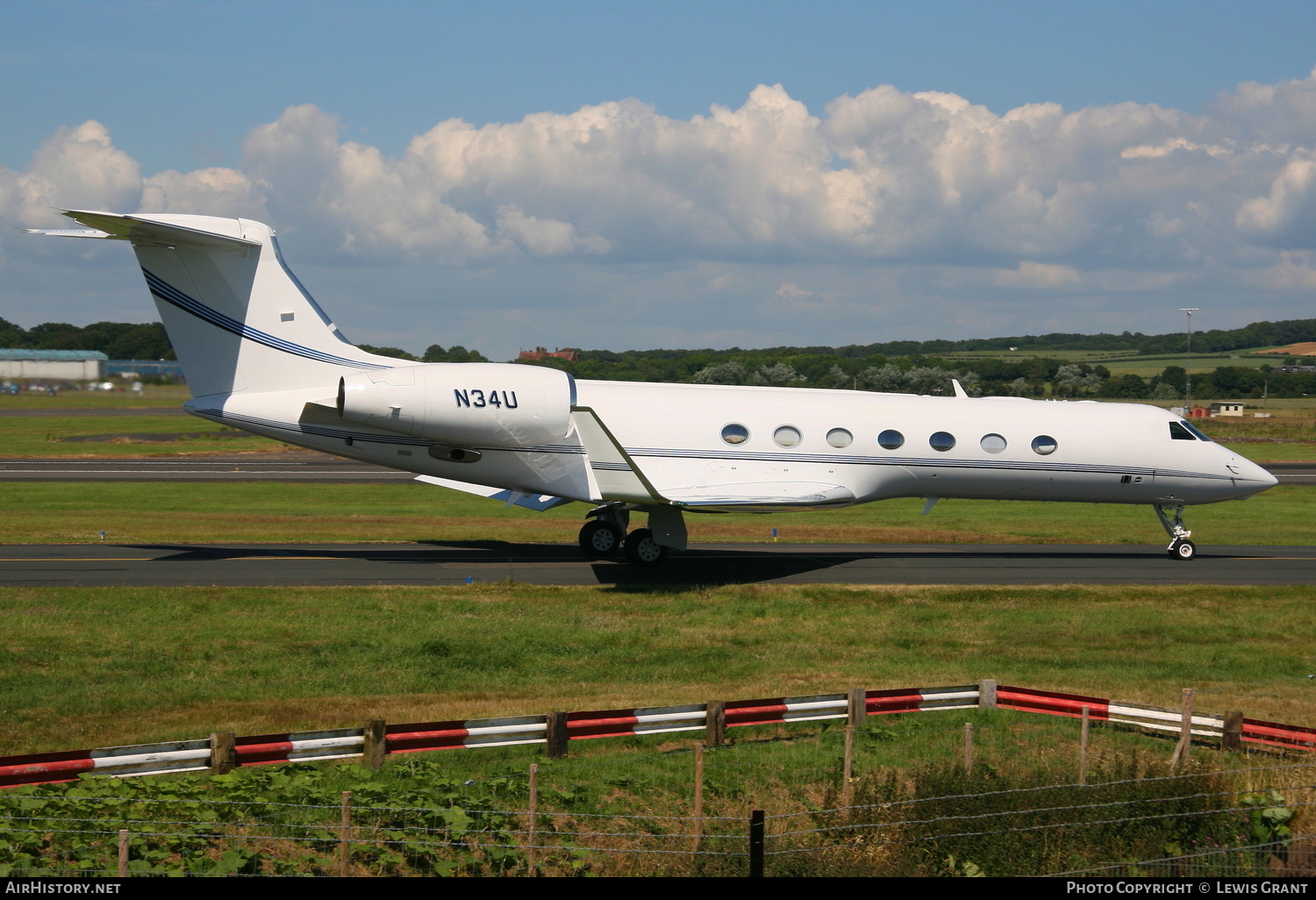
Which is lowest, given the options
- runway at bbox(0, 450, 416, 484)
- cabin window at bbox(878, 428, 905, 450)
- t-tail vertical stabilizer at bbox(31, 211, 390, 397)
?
runway at bbox(0, 450, 416, 484)

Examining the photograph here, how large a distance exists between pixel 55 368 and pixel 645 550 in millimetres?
50688

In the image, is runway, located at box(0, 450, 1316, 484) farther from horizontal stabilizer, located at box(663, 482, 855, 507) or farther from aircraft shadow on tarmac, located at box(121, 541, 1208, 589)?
horizontal stabilizer, located at box(663, 482, 855, 507)

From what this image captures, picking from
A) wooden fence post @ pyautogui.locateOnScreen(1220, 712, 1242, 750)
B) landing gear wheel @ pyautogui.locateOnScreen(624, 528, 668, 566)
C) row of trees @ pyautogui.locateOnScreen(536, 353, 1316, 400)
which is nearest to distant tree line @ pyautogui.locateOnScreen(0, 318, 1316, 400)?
row of trees @ pyautogui.locateOnScreen(536, 353, 1316, 400)

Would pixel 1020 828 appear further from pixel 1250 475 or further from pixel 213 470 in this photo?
pixel 213 470

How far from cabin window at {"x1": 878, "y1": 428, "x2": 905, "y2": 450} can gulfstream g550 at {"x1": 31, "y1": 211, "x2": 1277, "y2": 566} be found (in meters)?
0.04

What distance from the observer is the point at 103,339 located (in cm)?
7850

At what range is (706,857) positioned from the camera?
910cm

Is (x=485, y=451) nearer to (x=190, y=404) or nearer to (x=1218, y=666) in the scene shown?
(x=190, y=404)

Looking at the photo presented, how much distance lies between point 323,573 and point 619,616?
22.0 feet

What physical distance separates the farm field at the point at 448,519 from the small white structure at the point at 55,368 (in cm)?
2179

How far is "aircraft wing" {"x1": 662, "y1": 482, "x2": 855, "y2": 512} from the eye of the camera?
72.4 feet

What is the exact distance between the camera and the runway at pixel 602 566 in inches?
861

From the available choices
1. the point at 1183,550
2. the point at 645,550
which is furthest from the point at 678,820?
the point at 1183,550
